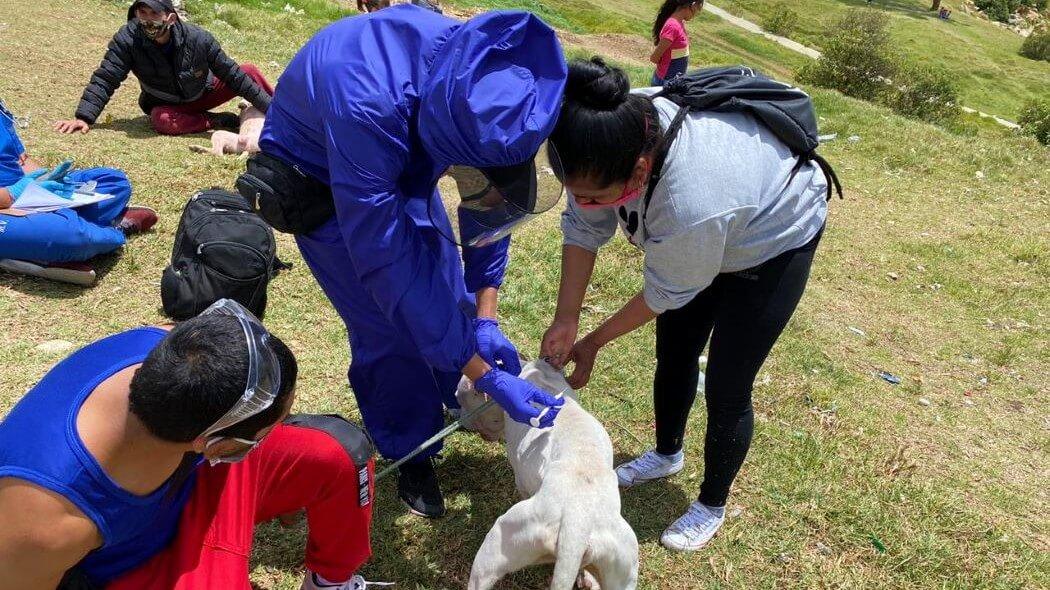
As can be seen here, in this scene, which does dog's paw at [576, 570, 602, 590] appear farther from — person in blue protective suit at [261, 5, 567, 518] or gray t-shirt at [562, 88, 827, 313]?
gray t-shirt at [562, 88, 827, 313]

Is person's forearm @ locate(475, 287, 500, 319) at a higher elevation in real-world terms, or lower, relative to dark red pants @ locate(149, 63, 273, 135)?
higher

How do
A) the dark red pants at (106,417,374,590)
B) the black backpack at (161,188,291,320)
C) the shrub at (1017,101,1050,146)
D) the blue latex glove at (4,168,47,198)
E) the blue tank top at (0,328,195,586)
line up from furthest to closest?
the shrub at (1017,101,1050,146)
the blue latex glove at (4,168,47,198)
the black backpack at (161,188,291,320)
the dark red pants at (106,417,374,590)
the blue tank top at (0,328,195,586)

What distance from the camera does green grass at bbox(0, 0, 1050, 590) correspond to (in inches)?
126

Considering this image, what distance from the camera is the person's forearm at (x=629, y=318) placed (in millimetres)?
2561

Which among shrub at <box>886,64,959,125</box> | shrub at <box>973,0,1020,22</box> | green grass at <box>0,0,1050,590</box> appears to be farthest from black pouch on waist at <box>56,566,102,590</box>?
shrub at <box>973,0,1020,22</box>

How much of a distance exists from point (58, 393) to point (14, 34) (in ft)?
28.5

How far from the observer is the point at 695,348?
3039mm

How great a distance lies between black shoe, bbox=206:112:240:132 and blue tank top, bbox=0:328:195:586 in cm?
580

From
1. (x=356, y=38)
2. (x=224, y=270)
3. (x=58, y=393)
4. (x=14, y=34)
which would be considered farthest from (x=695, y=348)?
(x=14, y=34)

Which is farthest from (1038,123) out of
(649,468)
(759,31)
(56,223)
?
(759,31)

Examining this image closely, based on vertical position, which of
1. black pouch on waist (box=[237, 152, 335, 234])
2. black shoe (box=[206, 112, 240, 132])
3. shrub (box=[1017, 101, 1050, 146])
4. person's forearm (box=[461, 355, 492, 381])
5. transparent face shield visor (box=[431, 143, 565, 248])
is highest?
transparent face shield visor (box=[431, 143, 565, 248])

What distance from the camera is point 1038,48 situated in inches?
1762

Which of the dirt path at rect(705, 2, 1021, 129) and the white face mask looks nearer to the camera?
the white face mask

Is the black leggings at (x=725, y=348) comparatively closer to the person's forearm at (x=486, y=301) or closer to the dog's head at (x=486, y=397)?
the dog's head at (x=486, y=397)
